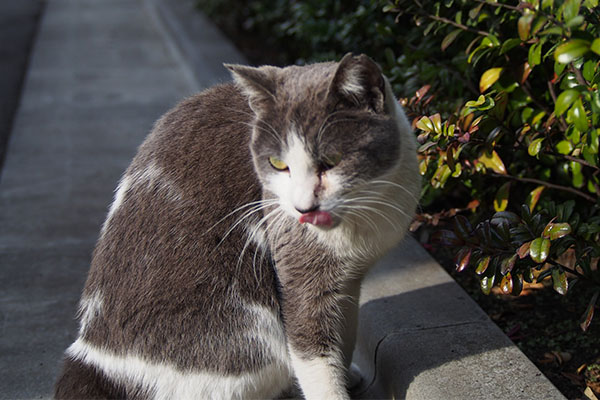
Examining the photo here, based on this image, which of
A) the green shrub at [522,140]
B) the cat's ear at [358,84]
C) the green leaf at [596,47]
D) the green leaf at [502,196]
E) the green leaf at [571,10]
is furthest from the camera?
the green leaf at [502,196]

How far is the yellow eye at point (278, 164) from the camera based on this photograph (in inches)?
80.9

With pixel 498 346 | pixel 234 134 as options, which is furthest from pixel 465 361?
pixel 234 134

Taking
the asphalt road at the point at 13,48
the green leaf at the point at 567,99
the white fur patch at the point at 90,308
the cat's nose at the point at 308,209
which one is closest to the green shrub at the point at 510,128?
the green leaf at the point at 567,99

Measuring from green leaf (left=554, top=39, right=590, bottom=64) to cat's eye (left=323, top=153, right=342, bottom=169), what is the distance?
0.68 meters

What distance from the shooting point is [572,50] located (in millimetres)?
1750

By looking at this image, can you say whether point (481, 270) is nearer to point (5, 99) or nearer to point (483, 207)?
point (483, 207)

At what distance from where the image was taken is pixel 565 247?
228cm

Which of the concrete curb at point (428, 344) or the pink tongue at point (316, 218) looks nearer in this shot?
the pink tongue at point (316, 218)

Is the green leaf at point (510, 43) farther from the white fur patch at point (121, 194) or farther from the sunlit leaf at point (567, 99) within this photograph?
the white fur patch at point (121, 194)

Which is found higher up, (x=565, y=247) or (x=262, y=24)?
(x=565, y=247)

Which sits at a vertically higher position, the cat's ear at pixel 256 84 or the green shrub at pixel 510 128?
the cat's ear at pixel 256 84

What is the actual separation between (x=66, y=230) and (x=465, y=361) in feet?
8.58

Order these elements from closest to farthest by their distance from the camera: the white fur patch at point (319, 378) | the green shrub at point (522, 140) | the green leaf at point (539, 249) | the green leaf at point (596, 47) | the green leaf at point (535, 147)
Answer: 1. the green leaf at point (596, 47)
2. the green shrub at point (522, 140)
3. the green leaf at point (539, 249)
4. the white fur patch at point (319, 378)
5. the green leaf at point (535, 147)

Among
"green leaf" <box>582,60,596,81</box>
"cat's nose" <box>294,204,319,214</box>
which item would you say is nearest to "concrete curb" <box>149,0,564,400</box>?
"cat's nose" <box>294,204,319,214</box>
